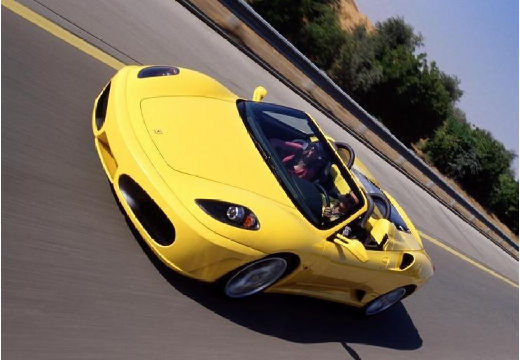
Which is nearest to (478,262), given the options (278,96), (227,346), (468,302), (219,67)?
(468,302)

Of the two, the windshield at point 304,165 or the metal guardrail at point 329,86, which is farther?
the metal guardrail at point 329,86

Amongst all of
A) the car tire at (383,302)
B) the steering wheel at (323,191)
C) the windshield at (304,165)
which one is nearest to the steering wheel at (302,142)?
the windshield at (304,165)

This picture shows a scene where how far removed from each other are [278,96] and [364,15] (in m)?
49.3

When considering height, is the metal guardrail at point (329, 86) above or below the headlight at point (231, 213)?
above

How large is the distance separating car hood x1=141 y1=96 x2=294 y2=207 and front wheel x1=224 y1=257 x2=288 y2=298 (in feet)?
1.58

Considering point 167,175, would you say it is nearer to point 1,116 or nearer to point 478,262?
point 1,116

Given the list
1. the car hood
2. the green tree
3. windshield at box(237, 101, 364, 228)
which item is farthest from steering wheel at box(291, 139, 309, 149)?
the green tree

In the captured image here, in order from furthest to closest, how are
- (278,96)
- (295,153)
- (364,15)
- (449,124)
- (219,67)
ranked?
(364,15), (449,124), (278,96), (219,67), (295,153)

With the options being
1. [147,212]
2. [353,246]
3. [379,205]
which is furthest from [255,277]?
[379,205]

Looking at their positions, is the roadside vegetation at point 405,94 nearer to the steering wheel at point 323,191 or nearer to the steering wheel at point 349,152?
the steering wheel at point 349,152

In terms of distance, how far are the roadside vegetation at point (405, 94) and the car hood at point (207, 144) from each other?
21692 millimetres

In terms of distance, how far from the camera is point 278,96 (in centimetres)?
1012

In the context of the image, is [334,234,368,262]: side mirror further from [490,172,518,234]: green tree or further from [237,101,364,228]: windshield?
[490,172,518,234]: green tree

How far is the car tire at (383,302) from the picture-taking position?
5890 mm
